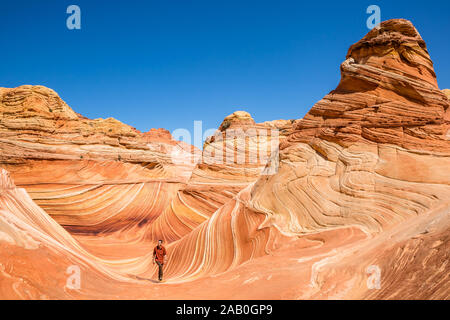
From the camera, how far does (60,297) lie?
3.98 metres

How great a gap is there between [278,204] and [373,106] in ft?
10.4

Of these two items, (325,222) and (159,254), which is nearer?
(325,222)

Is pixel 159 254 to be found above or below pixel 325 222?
below

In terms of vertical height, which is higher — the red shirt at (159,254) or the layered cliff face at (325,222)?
the layered cliff face at (325,222)

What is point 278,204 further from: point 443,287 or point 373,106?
point 443,287

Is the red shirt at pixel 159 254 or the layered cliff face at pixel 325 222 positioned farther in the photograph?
the red shirt at pixel 159 254

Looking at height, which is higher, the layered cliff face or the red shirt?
the layered cliff face

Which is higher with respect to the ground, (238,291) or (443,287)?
(443,287)

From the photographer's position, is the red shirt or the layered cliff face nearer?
the layered cliff face
